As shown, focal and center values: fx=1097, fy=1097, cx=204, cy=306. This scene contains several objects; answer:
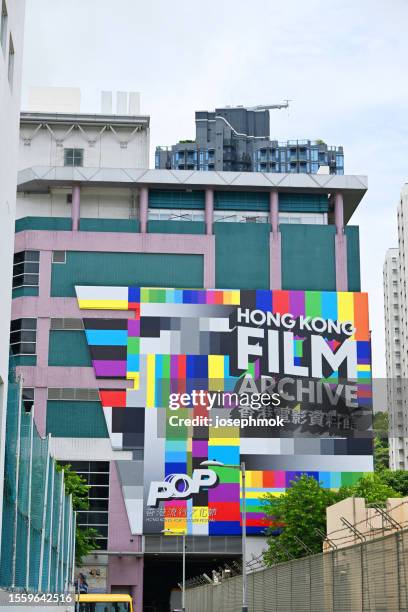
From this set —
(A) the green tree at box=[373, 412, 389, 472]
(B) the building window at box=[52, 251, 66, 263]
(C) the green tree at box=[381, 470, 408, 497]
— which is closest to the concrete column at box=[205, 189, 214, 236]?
(B) the building window at box=[52, 251, 66, 263]

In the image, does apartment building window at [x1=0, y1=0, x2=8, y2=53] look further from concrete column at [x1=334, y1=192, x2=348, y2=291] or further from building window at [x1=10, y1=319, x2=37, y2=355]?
concrete column at [x1=334, y1=192, x2=348, y2=291]

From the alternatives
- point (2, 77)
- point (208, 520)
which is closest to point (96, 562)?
point (208, 520)

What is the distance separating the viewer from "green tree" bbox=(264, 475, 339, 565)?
80188mm

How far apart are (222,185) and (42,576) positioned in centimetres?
6432

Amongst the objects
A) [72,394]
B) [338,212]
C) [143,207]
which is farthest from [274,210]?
[72,394]

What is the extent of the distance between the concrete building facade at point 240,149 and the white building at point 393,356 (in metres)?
20.2

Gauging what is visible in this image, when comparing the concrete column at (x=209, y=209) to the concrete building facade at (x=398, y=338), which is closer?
the concrete column at (x=209, y=209)

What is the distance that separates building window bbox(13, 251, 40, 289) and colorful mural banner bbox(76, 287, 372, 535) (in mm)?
4322

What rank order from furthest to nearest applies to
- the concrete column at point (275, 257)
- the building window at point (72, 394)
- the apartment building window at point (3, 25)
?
the concrete column at point (275, 257) < the building window at point (72, 394) < the apartment building window at point (3, 25)

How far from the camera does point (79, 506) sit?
8394 centimetres

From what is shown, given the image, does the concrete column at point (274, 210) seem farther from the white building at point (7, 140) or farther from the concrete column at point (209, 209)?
the white building at point (7, 140)

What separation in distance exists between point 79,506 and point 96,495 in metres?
5.86

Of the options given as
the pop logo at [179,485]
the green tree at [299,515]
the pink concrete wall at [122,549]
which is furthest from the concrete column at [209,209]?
the pink concrete wall at [122,549]

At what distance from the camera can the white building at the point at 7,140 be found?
26.2 metres
